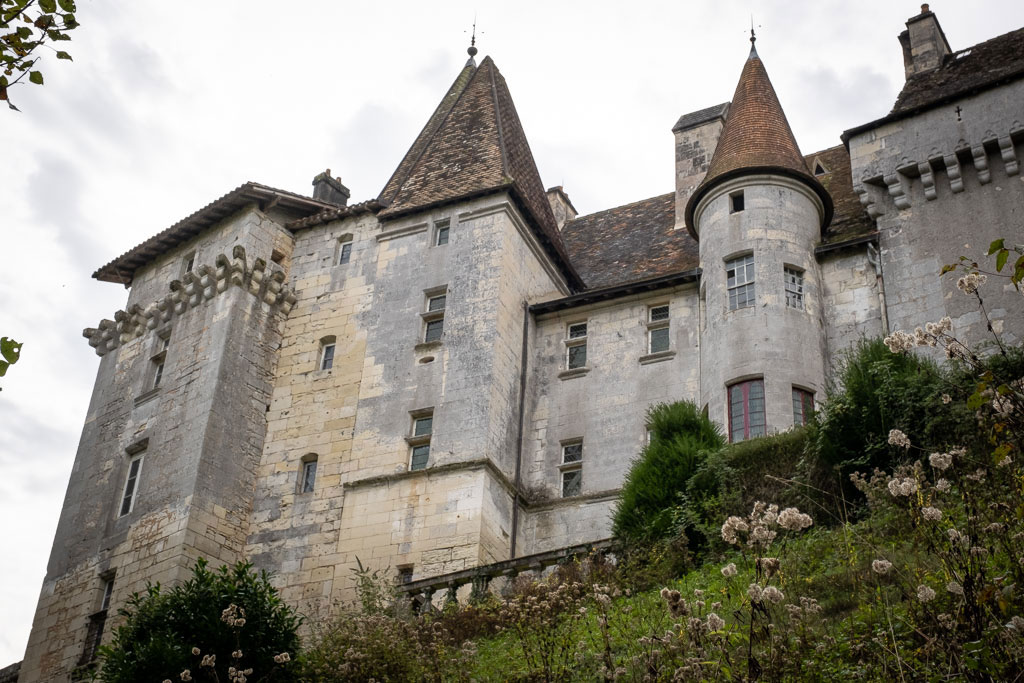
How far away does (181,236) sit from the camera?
29547mm

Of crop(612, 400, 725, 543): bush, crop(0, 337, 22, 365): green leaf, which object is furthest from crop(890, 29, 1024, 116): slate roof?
crop(0, 337, 22, 365): green leaf

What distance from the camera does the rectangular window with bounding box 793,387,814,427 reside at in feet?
73.4

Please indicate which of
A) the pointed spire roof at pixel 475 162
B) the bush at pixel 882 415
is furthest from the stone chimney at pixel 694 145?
the bush at pixel 882 415

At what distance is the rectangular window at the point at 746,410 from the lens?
73.3 feet

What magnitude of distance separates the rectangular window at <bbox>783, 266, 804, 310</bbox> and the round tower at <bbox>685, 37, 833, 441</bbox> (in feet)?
0.06

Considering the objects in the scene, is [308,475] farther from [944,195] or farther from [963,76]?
[963,76]

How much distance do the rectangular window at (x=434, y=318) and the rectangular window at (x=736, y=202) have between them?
240 inches

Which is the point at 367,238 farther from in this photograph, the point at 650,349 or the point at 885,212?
the point at 885,212

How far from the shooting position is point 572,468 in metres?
24.8

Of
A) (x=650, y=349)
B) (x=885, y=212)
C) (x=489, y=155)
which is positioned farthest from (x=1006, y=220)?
(x=489, y=155)

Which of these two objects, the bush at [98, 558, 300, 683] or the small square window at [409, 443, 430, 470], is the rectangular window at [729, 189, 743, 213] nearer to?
the small square window at [409, 443, 430, 470]

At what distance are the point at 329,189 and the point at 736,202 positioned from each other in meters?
11.3

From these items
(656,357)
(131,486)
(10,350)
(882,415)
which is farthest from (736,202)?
(10,350)

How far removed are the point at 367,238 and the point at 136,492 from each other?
7418 mm
